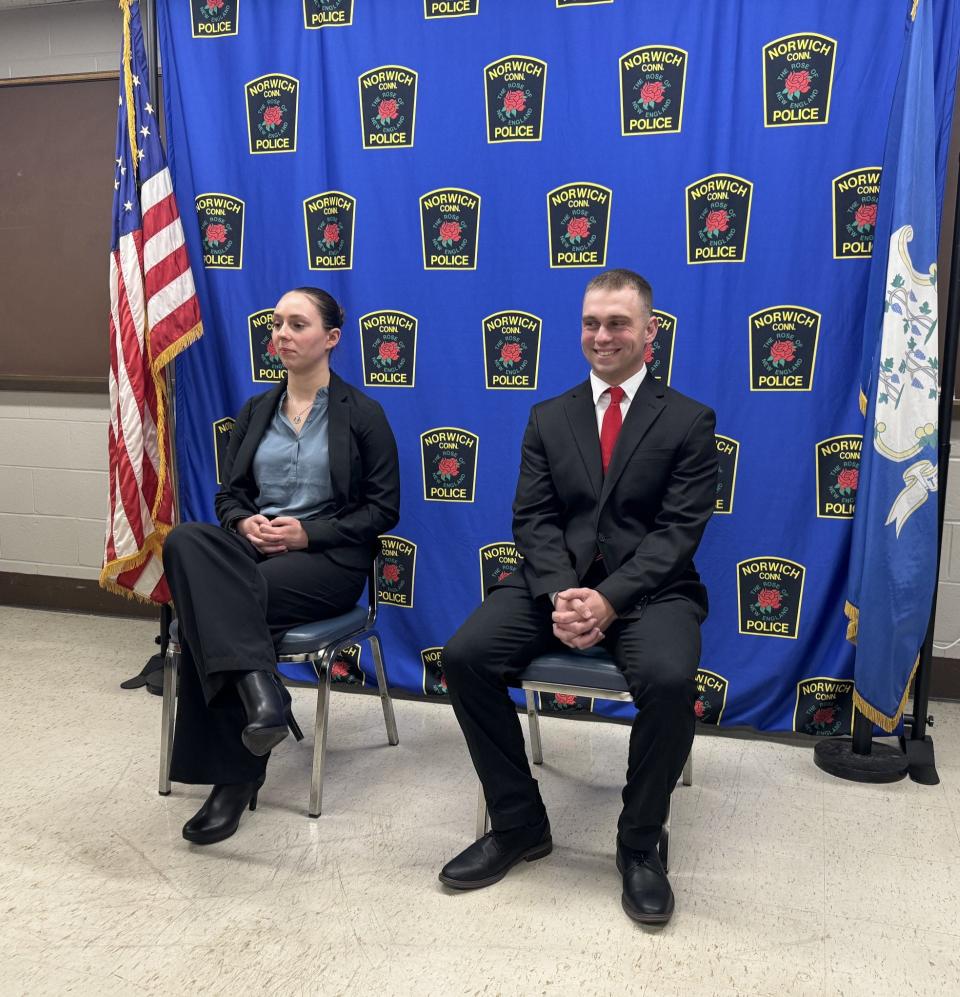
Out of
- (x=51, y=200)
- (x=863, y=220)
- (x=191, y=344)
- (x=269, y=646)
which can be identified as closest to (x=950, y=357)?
(x=863, y=220)

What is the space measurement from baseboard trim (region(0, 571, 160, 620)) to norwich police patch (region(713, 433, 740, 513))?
2.39 meters

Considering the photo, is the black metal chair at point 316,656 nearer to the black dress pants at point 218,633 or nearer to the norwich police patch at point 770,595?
the black dress pants at point 218,633

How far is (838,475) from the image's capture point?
275 cm

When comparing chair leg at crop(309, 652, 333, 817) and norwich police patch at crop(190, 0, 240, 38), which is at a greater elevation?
norwich police patch at crop(190, 0, 240, 38)

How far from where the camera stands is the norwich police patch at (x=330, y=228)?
3.04 m

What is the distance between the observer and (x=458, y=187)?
294 cm

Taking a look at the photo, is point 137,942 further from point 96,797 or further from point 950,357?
point 950,357

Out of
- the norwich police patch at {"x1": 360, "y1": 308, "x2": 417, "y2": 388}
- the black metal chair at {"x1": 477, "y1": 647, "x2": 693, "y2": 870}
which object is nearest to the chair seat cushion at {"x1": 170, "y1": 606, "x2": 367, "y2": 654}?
the black metal chair at {"x1": 477, "y1": 647, "x2": 693, "y2": 870}

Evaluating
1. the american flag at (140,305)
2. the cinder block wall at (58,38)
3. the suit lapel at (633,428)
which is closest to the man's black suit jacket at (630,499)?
the suit lapel at (633,428)

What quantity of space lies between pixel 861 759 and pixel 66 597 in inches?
124

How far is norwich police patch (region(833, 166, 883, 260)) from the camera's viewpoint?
2617 mm

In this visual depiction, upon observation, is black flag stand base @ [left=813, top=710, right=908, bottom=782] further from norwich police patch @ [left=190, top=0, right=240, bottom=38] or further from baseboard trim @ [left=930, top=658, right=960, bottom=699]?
norwich police patch @ [left=190, top=0, right=240, bottom=38]

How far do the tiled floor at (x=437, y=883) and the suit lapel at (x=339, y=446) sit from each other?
31.2 inches

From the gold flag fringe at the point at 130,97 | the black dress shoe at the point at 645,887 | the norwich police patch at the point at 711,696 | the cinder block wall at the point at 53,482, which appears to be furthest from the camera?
the cinder block wall at the point at 53,482
